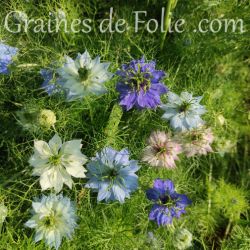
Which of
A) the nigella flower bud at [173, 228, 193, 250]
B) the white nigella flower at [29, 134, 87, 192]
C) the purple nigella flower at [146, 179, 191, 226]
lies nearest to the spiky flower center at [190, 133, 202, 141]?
the purple nigella flower at [146, 179, 191, 226]

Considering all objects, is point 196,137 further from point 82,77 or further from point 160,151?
point 82,77

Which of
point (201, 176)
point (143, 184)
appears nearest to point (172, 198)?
point (143, 184)

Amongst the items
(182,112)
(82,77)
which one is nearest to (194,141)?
(182,112)

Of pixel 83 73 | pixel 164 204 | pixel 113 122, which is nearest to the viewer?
pixel 83 73

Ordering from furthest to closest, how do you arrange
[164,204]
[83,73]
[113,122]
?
1. [113,122]
2. [164,204]
3. [83,73]

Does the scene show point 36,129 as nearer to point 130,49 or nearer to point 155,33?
point 130,49

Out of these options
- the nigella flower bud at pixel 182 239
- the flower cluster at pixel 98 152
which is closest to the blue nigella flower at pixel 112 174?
the flower cluster at pixel 98 152

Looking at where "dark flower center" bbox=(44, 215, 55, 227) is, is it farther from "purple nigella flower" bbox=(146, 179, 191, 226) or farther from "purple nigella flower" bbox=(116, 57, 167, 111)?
"purple nigella flower" bbox=(116, 57, 167, 111)
